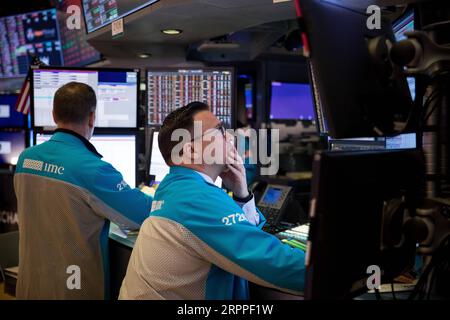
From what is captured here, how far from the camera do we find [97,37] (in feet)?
10.2

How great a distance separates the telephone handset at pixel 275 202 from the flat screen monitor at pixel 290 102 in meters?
3.10

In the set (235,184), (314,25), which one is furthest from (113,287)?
(314,25)

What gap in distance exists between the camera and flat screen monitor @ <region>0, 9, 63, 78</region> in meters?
4.70

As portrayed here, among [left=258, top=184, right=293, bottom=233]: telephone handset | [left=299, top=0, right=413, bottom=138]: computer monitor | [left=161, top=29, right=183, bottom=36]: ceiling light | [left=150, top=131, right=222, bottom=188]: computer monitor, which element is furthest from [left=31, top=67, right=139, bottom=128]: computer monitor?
[left=299, top=0, right=413, bottom=138]: computer monitor

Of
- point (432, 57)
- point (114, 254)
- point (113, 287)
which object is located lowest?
point (113, 287)

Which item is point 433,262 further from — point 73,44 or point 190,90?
point 73,44

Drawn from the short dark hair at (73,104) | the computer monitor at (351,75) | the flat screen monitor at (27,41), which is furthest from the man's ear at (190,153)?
the flat screen monitor at (27,41)

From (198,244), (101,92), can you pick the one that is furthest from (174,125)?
(101,92)

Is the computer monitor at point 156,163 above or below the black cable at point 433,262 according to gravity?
above

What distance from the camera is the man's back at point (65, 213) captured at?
2.10 m

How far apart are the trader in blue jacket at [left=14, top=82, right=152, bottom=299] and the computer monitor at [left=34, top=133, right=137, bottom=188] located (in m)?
0.60

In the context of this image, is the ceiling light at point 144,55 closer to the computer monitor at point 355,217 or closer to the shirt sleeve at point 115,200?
the shirt sleeve at point 115,200
